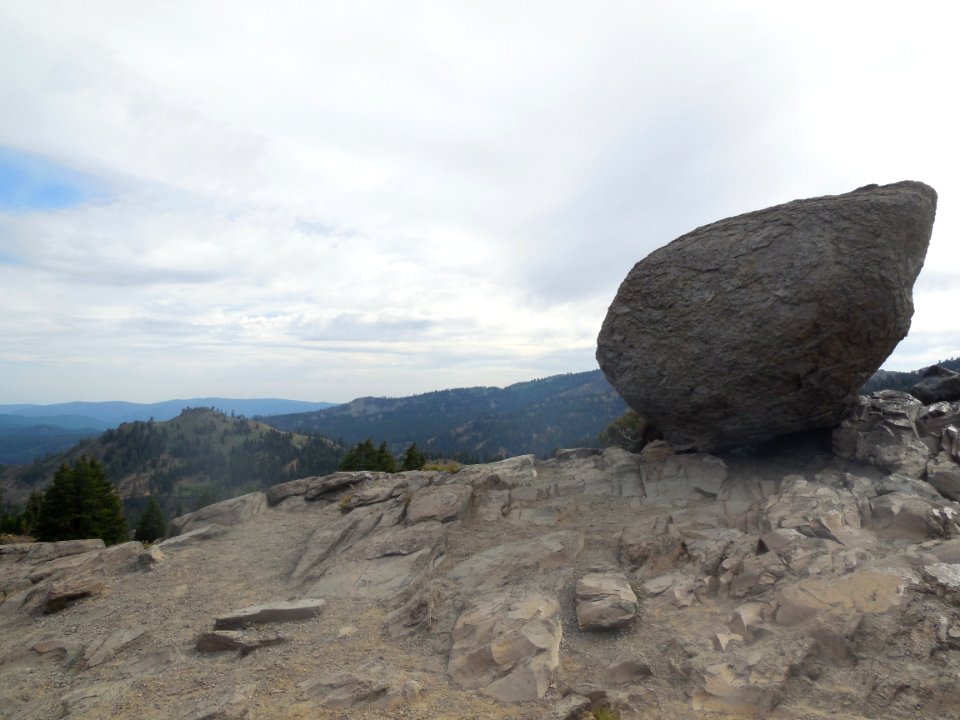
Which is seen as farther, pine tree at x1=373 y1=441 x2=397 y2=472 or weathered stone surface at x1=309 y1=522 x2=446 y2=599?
pine tree at x1=373 y1=441 x2=397 y2=472

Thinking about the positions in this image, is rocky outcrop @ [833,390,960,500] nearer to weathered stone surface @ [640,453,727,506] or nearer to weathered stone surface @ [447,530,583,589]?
weathered stone surface @ [640,453,727,506]

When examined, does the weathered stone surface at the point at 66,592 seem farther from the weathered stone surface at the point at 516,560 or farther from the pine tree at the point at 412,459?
the pine tree at the point at 412,459

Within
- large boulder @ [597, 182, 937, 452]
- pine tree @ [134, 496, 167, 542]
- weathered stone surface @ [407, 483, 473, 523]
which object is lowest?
pine tree @ [134, 496, 167, 542]

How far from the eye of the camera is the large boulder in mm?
13453

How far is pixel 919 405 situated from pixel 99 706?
22.8 meters

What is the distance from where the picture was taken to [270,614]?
1174 centimetres

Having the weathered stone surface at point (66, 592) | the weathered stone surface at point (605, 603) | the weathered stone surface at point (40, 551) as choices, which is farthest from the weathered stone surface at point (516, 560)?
the weathered stone surface at point (40, 551)

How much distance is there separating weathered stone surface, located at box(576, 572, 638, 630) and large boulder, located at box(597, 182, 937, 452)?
6.67m

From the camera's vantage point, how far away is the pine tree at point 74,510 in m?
38.1

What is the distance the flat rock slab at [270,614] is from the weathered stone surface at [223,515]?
8503 millimetres

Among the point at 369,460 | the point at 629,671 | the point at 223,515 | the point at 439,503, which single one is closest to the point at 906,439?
the point at 629,671

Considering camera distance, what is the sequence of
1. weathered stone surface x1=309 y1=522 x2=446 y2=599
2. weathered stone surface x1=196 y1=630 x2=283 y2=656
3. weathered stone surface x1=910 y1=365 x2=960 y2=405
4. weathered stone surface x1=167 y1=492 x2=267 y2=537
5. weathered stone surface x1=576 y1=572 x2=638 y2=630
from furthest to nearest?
weathered stone surface x1=167 y1=492 x2=267 y2=537, weathered stone surface x1=910 y1=365 x2=960 y2=405, weathered stone surface x1=309 y1=522 x2=446 y2=599, weathered stone surface x1=196 y1=630 x2=283 y2=656, weathered stone surface x1=576 y1=572 x2=638 y2=630

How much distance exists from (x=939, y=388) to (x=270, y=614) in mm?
22829

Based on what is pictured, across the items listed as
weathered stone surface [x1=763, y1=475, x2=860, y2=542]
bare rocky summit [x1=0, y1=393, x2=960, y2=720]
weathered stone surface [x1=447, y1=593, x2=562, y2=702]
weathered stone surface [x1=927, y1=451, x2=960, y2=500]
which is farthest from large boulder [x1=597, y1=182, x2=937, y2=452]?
weathered stone surface [x1=447, y1=593, x2=562, y2=702]
